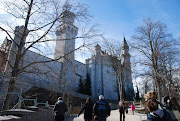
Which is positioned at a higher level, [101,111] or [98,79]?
[98,79]

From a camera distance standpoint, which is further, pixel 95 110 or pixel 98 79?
pixel 98 79

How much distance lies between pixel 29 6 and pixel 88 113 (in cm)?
715

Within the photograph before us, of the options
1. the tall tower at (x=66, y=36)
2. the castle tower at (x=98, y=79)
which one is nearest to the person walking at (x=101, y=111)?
the tall tower at (x=66, y=36)

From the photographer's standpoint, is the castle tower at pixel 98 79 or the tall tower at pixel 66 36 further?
the castle tower at pixel 98 79

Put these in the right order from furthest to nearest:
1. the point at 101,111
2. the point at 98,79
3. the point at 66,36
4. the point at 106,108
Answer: the point at 98,79 < the point at 66,36 < the point at 106,108 < the point at 101,111

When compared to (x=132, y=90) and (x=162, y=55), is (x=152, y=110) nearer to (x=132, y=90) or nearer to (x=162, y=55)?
(x=162, y=55)

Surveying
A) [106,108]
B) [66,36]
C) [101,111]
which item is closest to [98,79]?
[66,36]

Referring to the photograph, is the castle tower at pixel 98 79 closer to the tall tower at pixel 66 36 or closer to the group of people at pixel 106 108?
the tall tower at pixel 66 36

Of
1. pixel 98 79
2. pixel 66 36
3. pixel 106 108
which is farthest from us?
pixel 98 79

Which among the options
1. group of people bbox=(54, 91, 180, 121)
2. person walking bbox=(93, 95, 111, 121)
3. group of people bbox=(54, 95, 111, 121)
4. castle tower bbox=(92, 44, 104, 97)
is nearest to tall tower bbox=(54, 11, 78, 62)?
group of people bbox=(54, 95, 111, 121)

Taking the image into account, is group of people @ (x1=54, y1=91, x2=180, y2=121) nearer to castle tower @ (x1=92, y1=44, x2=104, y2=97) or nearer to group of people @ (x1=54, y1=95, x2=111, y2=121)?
group of people @ (x1=54, y1=95, x2=111, y2=121)

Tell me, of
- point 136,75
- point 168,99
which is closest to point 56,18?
point 168,99

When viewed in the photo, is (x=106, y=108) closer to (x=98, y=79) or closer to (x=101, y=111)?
(x=101, y=111)

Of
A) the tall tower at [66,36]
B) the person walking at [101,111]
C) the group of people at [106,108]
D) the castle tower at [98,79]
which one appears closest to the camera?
the group of people at [106,108]
